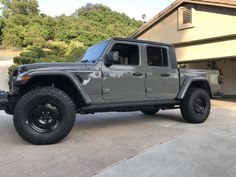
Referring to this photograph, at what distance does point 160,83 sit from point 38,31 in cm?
2971

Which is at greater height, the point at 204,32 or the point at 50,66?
the point at 204,32

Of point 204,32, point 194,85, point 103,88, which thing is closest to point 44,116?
point 103,88

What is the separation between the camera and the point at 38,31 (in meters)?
34.0

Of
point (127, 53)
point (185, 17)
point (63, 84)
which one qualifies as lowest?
point (63, 84)

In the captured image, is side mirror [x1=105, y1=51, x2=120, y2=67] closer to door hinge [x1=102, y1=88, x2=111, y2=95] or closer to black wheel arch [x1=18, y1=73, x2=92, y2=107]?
door hinge [x1=102, y1=88, x2=111, y2=95]

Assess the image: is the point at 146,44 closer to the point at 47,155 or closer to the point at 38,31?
the point at 47,155

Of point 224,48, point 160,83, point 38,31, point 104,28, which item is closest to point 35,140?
point 160,83

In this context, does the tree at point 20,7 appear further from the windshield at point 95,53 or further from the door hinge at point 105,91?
the door hinge at point 105,91

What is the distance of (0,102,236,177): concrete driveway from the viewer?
3959mm

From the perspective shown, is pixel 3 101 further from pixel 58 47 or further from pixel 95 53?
pixel 58 47

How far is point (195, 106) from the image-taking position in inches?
294

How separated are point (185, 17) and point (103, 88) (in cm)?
956

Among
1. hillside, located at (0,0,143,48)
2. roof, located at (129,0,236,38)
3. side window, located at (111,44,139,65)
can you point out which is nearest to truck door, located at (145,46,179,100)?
side window, located at (111,44,139,65)

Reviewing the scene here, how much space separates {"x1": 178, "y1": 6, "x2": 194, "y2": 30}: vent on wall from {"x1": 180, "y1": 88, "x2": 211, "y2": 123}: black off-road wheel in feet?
22.3
